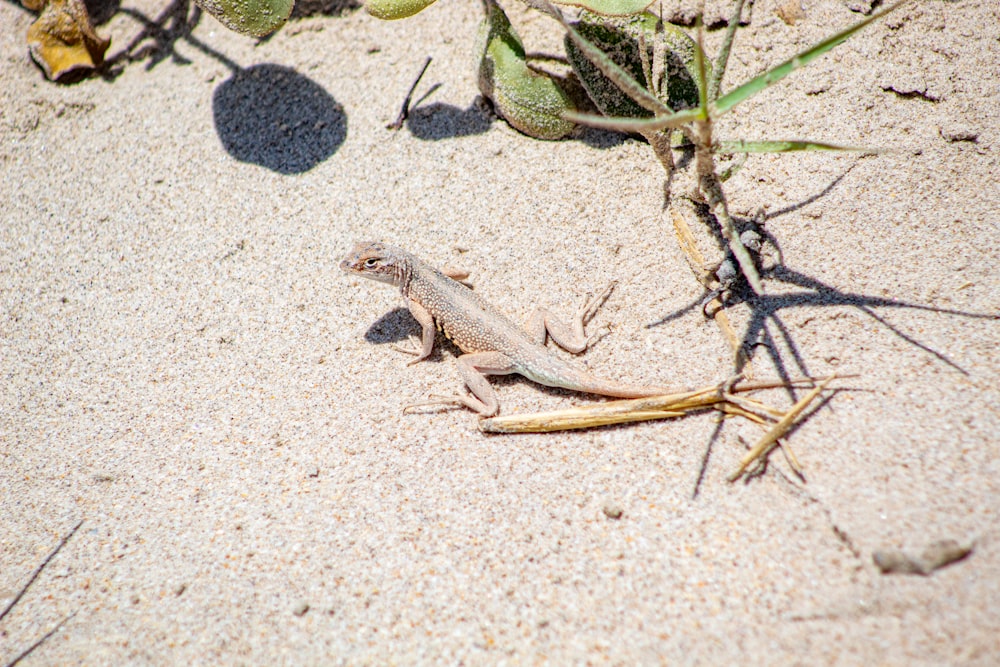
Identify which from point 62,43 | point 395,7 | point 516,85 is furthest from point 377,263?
point 62,43

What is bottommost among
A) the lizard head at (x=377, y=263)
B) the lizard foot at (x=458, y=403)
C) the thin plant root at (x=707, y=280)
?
the lizard foot at (x=458, y=403)

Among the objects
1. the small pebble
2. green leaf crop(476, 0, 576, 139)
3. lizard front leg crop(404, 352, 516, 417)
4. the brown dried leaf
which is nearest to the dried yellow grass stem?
the small pebble

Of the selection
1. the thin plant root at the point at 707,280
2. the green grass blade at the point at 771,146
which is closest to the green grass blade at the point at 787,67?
the green grass blade at the point at 771,146

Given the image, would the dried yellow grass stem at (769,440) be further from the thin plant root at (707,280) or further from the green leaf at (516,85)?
the green leaf at (516,85)

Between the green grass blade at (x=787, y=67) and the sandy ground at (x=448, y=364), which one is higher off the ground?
the green grass blade at (x=787, y=67)

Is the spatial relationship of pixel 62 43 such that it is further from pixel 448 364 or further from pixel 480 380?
pixel 480 380

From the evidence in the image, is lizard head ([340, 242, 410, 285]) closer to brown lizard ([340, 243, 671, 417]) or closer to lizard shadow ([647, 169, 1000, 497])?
brown lizard ([340, 243, 671, 417])

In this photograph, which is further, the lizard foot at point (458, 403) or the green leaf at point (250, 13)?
the green leaf at point (250, 13)

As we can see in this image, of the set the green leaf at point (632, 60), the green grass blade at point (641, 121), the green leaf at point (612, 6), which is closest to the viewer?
the green grass blade at point (641, 121)

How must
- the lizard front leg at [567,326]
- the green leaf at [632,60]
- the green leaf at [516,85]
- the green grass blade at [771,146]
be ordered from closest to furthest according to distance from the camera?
the green grass blade at [771,146], the lizard front leg at [567,326], the green leaf at [632,60], the green leaf at [516,85]
